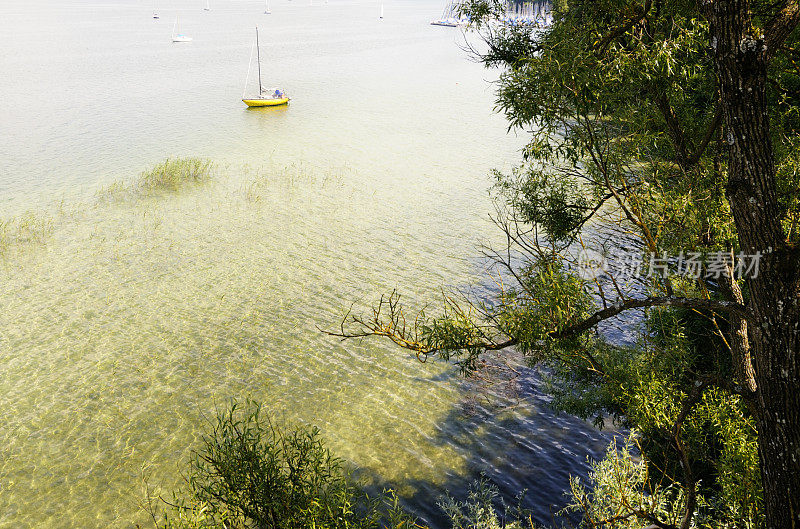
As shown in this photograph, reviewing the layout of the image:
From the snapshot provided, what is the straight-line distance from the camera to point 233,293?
21703 mm

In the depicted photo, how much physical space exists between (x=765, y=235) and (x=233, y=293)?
60.2 feet

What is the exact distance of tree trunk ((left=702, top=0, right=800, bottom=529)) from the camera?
21.1 ft

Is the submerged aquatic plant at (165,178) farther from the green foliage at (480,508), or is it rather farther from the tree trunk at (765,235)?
the tree trunk at (765,235)

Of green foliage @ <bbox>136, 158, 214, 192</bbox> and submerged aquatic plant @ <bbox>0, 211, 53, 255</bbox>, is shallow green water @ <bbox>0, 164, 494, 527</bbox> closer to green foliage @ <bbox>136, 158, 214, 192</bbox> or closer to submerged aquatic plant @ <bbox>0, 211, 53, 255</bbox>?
submerged aquatic plant @ <bbox>0, 211, 53, 255</bbox>

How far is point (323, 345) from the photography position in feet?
63.0

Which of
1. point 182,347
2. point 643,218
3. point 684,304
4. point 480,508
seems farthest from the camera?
point 182,347

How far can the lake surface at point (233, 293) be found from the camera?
14289 mm

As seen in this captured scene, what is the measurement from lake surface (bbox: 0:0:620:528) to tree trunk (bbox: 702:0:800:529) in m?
7.35

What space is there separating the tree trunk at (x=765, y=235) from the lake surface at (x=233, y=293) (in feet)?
24.1

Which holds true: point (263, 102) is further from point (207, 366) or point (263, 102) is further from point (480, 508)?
point (480, 508)

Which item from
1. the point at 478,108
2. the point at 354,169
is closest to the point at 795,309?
the point at 354,169

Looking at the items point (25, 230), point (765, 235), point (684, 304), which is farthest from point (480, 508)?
point (25, 230)

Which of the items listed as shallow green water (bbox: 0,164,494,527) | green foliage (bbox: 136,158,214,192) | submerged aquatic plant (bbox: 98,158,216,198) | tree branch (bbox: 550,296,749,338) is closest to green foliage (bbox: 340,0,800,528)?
tree branch (bbox: 550,296,749,338)

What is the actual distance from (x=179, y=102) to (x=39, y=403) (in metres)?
41.7
